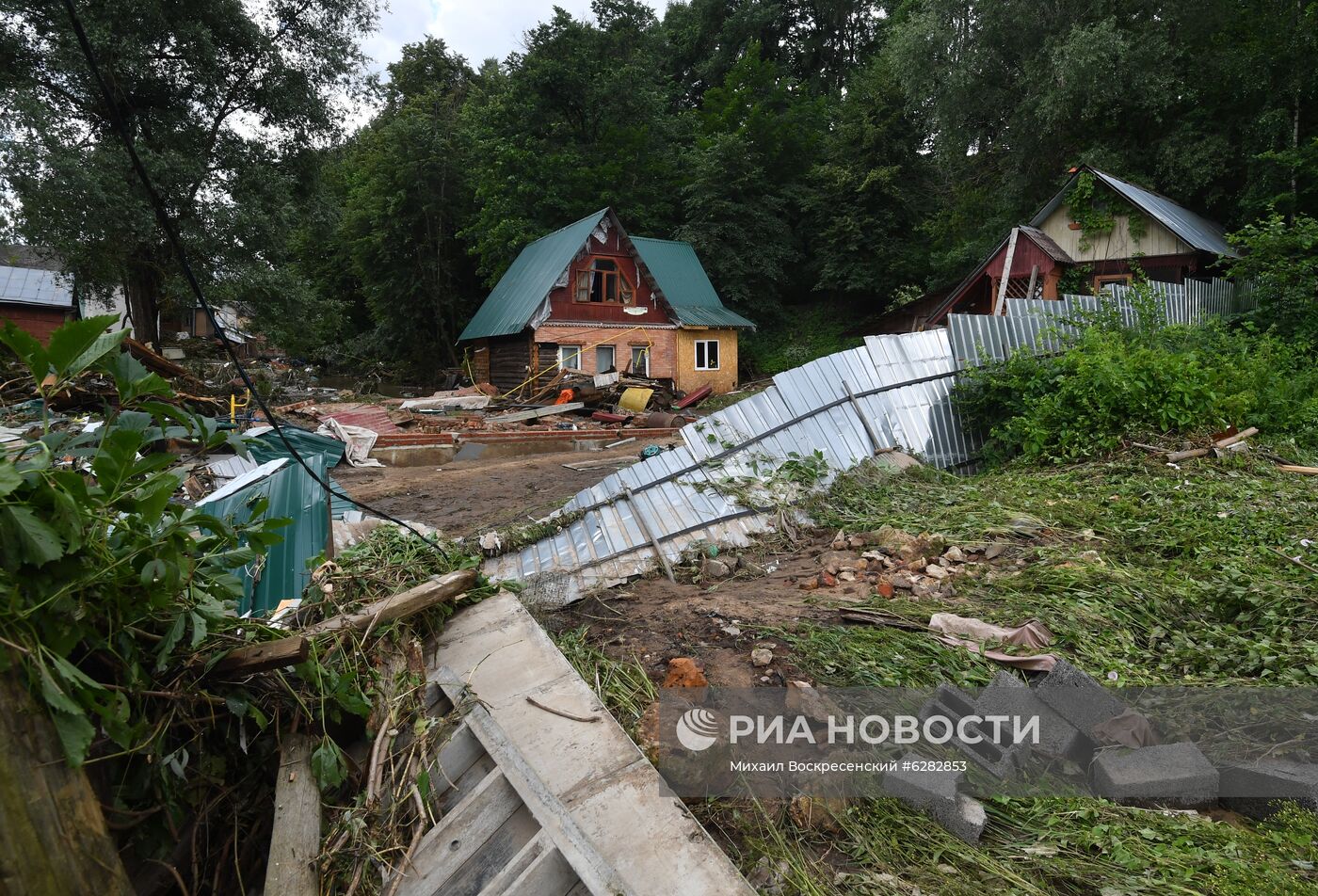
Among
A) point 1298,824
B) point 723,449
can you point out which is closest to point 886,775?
point 1298,824

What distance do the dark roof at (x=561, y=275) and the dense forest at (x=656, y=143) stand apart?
7.69 feet

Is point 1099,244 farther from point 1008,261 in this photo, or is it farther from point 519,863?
point 519,863

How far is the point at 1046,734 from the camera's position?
120 inches

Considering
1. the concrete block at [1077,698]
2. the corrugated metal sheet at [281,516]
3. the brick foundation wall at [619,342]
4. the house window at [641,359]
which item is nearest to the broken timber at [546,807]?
the concrete block at [1077,698]

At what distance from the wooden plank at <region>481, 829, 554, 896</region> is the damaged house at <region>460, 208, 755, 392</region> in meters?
20.2

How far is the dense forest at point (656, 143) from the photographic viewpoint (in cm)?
1647

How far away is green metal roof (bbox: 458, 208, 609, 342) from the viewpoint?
22484 millimetres

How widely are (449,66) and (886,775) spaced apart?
4639 cm

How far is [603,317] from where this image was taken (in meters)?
23.4

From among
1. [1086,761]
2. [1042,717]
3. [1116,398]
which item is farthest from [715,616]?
[1116,398]

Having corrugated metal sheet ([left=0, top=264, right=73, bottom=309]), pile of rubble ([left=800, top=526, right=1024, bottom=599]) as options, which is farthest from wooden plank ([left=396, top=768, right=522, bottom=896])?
corrugated metal sheet ([left=0, top=264, right=73, bottom=309])

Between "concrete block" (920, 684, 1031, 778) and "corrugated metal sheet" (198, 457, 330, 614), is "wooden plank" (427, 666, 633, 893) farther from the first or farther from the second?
"corrugated metal sheet" (198, 457, 330, 614)

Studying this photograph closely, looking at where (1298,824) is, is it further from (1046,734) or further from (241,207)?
(241,207)

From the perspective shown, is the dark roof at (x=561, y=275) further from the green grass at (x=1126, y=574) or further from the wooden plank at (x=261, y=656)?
the wooden plank at (x=261, y=656)
